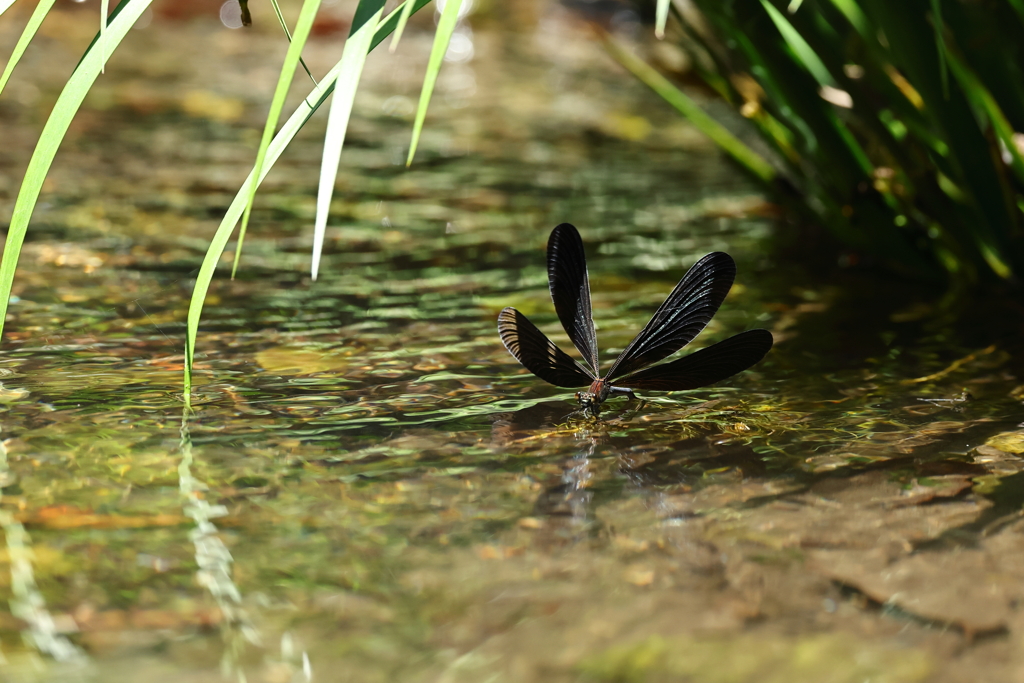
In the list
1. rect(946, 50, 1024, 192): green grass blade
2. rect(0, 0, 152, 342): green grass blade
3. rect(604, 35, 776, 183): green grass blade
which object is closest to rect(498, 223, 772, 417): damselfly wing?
rect(0, 0, 152, 342): green grass blade

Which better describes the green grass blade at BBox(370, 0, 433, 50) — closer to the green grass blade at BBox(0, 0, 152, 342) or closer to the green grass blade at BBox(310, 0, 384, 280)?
the green grass blade at BBox(310, 0, 384, 280)

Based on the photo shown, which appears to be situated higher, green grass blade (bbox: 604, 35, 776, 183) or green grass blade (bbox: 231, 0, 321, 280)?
green grass blade (bbox: 604, 35, 776, 183)

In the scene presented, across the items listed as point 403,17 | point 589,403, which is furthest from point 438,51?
point 589,403

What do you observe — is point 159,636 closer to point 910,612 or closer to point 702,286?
point 910,612

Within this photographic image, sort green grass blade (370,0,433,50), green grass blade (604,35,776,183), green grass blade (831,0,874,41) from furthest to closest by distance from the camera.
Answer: green grass blade (604,35,776,183), green grass blade (831,0,874,41), green grass blade (370,0,433,50)

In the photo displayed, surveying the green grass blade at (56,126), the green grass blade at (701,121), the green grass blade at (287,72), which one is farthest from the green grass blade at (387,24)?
the green grass blade at (701,121)

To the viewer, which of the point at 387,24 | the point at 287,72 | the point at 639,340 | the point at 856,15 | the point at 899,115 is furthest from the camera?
the point at 899,115

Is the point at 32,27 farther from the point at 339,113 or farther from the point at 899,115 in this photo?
the point at 899,115
